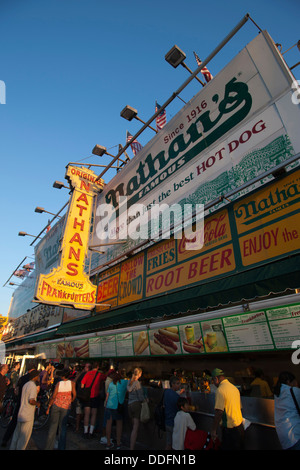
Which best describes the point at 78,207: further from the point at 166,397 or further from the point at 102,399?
the point at 166,397

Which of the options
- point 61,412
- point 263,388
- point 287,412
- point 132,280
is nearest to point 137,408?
point 61,412

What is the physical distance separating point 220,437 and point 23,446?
11.6 feet

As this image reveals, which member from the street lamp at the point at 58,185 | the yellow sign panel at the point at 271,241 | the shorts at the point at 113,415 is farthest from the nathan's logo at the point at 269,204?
the street lamp at the point at 58,185

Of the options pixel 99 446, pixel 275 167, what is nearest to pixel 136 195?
pixel 275 167

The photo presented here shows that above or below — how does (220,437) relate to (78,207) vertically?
below

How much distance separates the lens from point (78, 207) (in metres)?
10.6

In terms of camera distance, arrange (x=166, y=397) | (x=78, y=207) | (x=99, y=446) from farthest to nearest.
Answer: (x=78, y=207) → (x=99, y=446) → (x=166, y=397)

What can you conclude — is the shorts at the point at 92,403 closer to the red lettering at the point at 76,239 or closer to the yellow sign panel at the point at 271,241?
Answer: the yellow sign panel at the point at 271,241

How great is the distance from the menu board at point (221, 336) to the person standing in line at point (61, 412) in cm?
223

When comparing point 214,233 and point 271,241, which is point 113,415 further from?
point 271,241

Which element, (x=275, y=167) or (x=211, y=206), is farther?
(x=211, y=206)

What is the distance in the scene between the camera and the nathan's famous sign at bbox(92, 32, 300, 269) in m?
5.44

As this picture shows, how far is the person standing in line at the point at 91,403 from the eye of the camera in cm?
617

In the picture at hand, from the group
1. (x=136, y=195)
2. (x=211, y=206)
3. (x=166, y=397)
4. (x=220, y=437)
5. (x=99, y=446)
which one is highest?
(x=136, y=195)
